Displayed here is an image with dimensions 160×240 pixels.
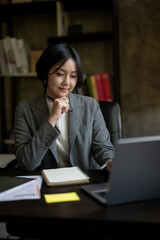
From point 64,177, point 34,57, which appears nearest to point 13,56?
point 34,57

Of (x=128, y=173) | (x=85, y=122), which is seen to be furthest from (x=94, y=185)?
(x=85, y=122)

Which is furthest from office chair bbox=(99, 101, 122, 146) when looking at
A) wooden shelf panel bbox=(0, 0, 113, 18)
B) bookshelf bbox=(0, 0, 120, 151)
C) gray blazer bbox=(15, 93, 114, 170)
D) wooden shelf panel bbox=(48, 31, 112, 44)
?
wooden shelf panel bbox=(0, 0, 113, 18)

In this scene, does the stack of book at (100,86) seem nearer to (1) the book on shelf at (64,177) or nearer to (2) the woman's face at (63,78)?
(2) the woman's face at (63,78)

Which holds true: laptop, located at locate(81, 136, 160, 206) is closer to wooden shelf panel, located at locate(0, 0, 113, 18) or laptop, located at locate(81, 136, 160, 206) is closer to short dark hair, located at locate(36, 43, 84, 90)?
short dark hair, located at locate(36, 43, 84, 90)

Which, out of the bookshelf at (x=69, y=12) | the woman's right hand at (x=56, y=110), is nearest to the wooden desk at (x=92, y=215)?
the woman's right hand at (x=56, y=110)

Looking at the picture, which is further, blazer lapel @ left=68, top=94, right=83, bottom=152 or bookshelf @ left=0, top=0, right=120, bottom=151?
bookshelf @ left=0, top=0, right=120, bottom=151

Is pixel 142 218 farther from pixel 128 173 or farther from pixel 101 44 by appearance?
pixel 101 44

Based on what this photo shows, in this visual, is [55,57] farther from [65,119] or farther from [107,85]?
[107,85]

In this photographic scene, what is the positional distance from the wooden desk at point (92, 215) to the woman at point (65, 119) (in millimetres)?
577

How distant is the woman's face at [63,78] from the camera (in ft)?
5.00

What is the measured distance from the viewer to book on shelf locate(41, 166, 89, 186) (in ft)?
3.53

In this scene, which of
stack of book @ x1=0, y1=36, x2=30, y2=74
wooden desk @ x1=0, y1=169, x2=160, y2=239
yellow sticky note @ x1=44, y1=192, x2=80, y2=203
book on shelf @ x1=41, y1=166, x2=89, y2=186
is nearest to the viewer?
wooden desk @ x1=0, y1=169, x2=160, y2=239

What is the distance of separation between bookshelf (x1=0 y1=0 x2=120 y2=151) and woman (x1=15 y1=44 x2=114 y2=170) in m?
0.91

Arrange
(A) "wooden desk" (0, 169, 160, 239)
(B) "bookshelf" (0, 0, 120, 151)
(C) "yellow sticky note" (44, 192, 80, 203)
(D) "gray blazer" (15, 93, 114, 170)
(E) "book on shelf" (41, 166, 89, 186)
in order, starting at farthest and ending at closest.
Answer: (B) "bookshelf" (0, 0, 120, 151) → (D) "gray blazer" (15, 93, 114, 170) → (E) "book on shelf" (41, 166, 89, 186) → (C) "yellow sticky note" (44, 192, 80, 203) → (A) "wooden desk" (0, 169, 160, 239)
